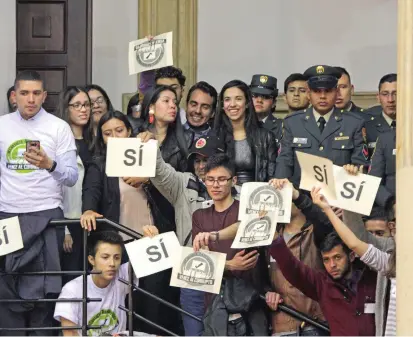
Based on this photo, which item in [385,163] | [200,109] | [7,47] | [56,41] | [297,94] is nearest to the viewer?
[385,163]

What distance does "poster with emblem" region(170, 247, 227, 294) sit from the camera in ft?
41.4

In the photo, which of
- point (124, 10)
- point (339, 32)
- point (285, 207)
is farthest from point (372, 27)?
point (285, 207)

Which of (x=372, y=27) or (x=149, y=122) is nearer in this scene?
(x=149, y=122)

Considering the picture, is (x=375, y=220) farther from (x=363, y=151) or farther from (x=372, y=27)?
(x=372, y=27)

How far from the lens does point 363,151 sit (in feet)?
44.5

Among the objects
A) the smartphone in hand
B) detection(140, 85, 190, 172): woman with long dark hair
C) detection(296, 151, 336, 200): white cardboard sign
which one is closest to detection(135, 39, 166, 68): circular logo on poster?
detection(140, 85, 190, 172): woman with long dark hair

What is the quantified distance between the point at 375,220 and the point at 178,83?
253cm

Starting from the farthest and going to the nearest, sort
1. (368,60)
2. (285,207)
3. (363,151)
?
(368,60), (363,151), (285,207)

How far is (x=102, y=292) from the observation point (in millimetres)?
13203

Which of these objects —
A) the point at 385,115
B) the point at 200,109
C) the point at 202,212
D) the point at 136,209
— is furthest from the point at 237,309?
the point at 385,115

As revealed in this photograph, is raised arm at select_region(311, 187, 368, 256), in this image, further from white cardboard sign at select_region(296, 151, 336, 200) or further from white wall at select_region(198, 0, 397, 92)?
white wall at select_region(198, 0, 397, 92)

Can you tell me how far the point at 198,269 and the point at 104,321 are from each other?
0.97m

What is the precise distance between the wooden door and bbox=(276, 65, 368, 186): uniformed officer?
410 centimetres

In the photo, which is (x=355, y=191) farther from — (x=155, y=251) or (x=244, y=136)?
(x=244, y=136)
